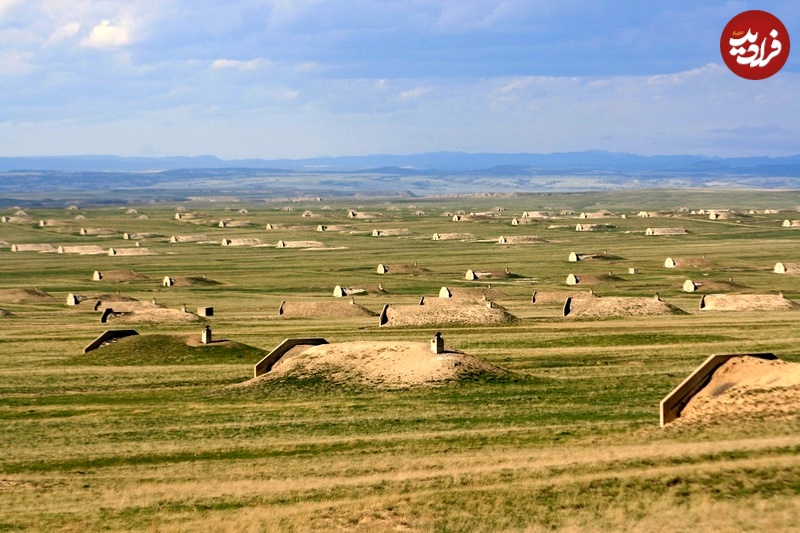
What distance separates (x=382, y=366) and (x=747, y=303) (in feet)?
125

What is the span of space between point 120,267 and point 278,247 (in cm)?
3760

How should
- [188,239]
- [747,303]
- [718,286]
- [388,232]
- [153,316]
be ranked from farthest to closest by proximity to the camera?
[388,232] < [188,239] < [718,286] < [747,303] < [153,316]

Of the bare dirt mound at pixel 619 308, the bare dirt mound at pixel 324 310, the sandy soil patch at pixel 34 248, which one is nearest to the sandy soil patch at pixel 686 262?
the bare dirt mound at pixel 619 308

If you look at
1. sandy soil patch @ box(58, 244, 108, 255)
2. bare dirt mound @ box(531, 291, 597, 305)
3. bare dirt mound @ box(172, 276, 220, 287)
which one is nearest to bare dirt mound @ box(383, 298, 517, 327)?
bare dirt mound @ box(531, 291, 597, 305)

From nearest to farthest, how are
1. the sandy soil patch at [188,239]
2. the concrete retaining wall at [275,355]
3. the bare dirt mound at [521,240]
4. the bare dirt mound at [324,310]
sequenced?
the concrete retaining wall at [275,355] < the bare dirt mound at [324,310] < the bare dirt mound at [521,240] < the sandy soil patch at [188,239]

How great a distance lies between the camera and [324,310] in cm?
8106

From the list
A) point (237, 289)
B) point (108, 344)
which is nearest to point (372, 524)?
point (108, 344)

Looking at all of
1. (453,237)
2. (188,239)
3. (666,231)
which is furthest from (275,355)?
(666,231)

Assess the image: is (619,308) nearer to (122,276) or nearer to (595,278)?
(595,278)

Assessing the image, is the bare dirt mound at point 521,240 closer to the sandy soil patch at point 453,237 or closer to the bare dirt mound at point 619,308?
the sandy soil patch at point 453,237

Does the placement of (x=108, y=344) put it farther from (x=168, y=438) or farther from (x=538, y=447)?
(x=538, y=447)

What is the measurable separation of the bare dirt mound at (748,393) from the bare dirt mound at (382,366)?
12.8 meters

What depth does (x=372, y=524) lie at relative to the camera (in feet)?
91.9

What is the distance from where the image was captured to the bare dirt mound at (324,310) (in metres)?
80.1
